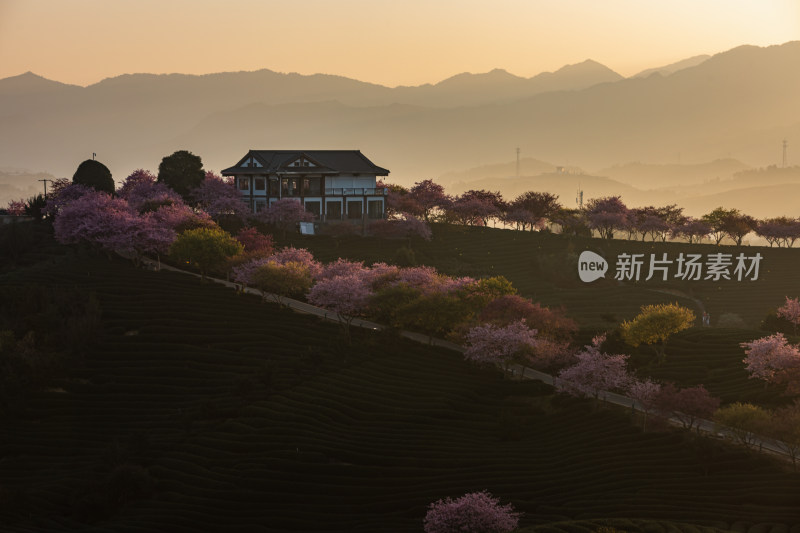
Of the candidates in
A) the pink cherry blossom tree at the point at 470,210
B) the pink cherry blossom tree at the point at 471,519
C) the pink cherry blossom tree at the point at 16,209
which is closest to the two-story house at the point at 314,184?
the pink cherry blossom tree at the point at 470,210

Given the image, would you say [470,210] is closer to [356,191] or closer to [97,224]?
[356,191]

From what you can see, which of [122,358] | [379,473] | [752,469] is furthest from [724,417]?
[122,358]

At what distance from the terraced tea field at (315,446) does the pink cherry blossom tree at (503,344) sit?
1919mm

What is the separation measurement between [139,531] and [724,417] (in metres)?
32.8

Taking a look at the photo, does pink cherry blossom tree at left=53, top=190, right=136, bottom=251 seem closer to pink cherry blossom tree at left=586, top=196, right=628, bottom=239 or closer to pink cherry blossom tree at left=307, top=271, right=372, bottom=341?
pink cherry blossom tree at left=307, top=271, right=372, bottom=341

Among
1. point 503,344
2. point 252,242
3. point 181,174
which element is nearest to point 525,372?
point 503,344

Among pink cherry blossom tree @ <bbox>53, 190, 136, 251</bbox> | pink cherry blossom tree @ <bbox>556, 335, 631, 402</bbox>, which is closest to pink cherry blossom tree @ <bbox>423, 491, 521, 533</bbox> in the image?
pink cherry blossom tree @ <bbox>556, 335, 631, 402</bbox>

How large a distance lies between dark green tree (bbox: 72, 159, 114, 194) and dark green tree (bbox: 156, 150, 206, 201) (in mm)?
9461

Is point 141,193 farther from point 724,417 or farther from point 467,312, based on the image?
point 724,417

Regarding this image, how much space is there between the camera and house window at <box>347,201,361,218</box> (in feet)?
448

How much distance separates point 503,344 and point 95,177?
228ft

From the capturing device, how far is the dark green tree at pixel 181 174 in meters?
129

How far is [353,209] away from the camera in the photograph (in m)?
137

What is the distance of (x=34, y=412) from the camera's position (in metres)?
63.8
